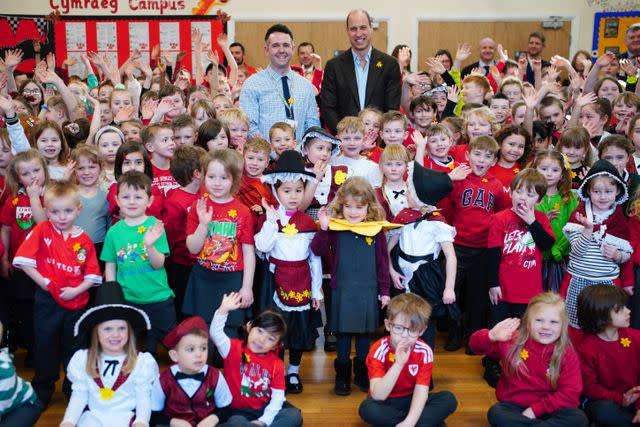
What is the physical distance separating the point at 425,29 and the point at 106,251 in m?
8.37

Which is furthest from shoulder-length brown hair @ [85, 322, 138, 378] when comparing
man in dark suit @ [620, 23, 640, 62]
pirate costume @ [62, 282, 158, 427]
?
man in dark suit @ [620, 23, 640, 62]

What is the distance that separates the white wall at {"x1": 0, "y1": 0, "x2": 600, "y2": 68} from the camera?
10594 mm

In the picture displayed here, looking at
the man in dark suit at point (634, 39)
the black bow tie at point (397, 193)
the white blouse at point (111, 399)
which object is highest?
the man in dark suit at point (634, 39)

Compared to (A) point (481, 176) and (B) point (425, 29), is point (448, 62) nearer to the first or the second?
(B) point (425, 29)

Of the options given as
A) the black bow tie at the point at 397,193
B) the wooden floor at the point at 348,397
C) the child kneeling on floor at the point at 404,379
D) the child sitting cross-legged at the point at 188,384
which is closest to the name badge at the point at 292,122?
the black bow tie at the point at 397,193

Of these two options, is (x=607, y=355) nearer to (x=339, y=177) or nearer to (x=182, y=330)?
(x=339, y=177)

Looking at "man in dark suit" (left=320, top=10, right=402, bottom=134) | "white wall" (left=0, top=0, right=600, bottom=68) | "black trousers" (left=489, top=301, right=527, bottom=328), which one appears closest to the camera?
"black trousers" (left=489, top=301, right=527, bottom=328)

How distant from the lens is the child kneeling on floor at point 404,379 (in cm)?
318

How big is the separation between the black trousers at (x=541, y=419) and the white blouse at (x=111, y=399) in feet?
5.56

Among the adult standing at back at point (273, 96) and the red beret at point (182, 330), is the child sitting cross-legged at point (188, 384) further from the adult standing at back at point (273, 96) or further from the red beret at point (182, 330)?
the adult standing at back at point (273, 96)

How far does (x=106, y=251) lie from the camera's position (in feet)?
11.8

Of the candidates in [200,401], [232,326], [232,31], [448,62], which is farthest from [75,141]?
[232,31]

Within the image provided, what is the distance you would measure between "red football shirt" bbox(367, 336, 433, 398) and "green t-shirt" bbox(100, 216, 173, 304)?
1.25 metres

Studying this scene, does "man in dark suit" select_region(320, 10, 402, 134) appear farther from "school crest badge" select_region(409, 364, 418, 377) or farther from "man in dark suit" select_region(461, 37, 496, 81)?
"man in dark suit" select_region(461, 37, 496, 81)
